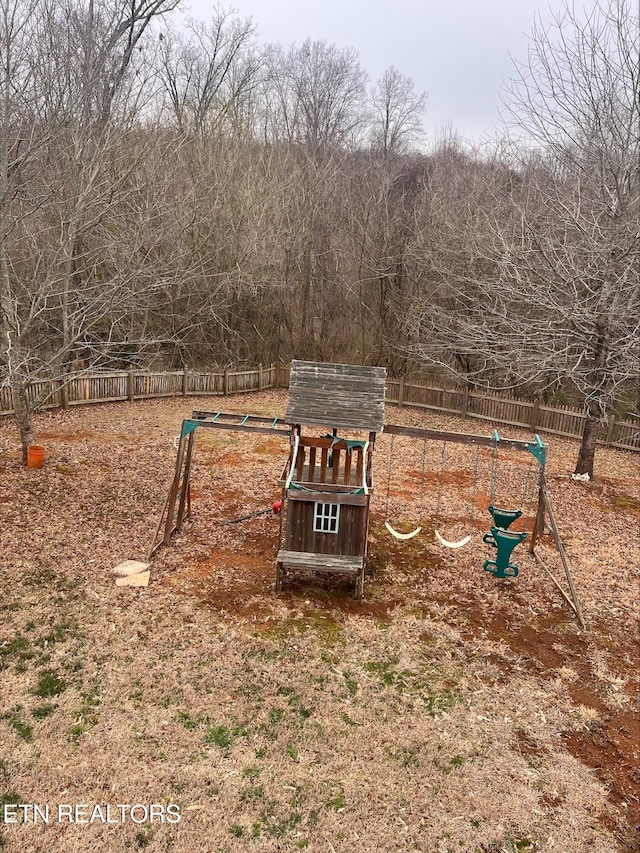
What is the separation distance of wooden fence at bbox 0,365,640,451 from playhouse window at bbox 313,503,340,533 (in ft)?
34.1

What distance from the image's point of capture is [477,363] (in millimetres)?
22375

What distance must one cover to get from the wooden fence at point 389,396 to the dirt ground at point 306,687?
7.00 metres

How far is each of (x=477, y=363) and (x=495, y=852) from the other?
19.6 metres

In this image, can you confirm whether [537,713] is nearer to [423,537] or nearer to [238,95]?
[423,537]

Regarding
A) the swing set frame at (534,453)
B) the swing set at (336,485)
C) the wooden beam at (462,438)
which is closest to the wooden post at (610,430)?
the swing set frame at (534,453)

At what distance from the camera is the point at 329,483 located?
26.8 feet

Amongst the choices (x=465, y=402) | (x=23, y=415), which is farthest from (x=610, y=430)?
(x=23, y=415)

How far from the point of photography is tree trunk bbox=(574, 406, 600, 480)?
13.5 metres

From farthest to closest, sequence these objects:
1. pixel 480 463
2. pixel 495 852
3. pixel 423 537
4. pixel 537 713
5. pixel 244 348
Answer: pixel 244 348 → pixel 480 463 → pixel 423 537 → pixel 537 713 → pixel 495 852

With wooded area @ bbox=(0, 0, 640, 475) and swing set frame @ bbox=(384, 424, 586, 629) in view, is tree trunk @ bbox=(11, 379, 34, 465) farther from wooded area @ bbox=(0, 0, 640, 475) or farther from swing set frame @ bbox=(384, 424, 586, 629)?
swing set frame @ bbox=(384, 424, 586, 629)

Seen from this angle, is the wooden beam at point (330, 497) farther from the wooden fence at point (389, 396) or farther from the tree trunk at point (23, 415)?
the wooden fence at point (389, 396)

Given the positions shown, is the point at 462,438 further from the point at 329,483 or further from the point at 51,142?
the point at 51,142

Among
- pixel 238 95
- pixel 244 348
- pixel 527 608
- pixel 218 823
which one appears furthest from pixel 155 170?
pixel 218 823

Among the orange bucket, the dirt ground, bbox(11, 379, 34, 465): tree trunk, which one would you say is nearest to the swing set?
the dirt ground
